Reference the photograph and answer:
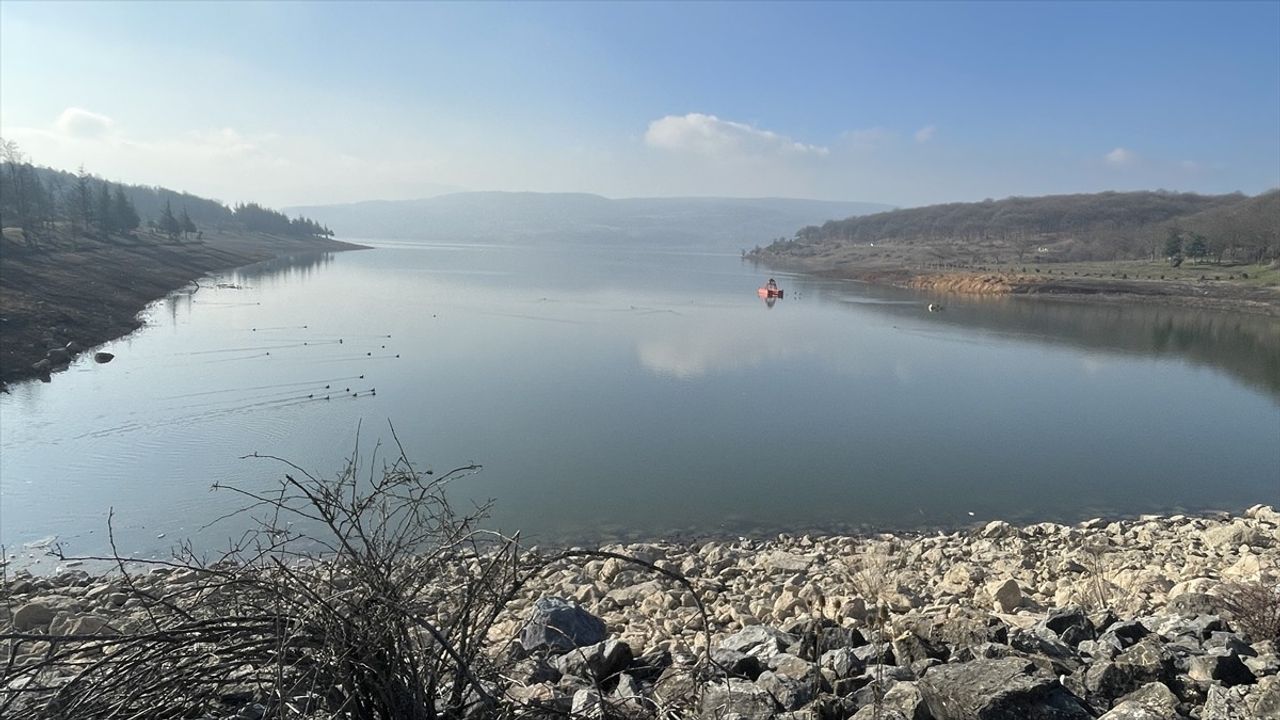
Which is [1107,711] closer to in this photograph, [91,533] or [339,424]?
[91,533]

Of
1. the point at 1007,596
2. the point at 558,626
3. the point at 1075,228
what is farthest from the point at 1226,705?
the point at 1075,228

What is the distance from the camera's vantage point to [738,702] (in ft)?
8.70

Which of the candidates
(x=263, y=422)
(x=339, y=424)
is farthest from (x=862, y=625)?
(x=263, y=422)

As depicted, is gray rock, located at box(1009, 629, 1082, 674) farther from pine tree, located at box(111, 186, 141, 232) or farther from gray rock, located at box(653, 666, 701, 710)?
pine tree, located at box(111, 186, 141, 232)

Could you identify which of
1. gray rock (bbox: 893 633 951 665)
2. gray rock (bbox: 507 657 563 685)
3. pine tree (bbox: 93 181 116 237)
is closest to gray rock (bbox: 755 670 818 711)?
gray rock (bbox: 893 633 951 665)

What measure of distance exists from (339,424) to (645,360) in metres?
9.41

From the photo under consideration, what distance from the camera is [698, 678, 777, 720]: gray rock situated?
258cm

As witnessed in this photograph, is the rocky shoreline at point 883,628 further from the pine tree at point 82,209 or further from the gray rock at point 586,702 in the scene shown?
the pine tree at point 82,209

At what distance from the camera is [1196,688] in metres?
2.82

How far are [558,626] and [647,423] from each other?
908 cm

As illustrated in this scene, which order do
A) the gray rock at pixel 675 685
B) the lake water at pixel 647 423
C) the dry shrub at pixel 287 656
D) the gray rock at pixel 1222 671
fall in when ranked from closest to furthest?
the dry shrub at pixel 287 656 → the gray rock at pixel 675 685 → the gray rock at pixel 1222 671 → the lake water at pixel 647 423

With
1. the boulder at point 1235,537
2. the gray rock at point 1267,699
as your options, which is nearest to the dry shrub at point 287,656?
the gray rock at point 1267,699

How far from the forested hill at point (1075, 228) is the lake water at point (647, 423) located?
37.7 m

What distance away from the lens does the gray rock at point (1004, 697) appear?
2.52m
